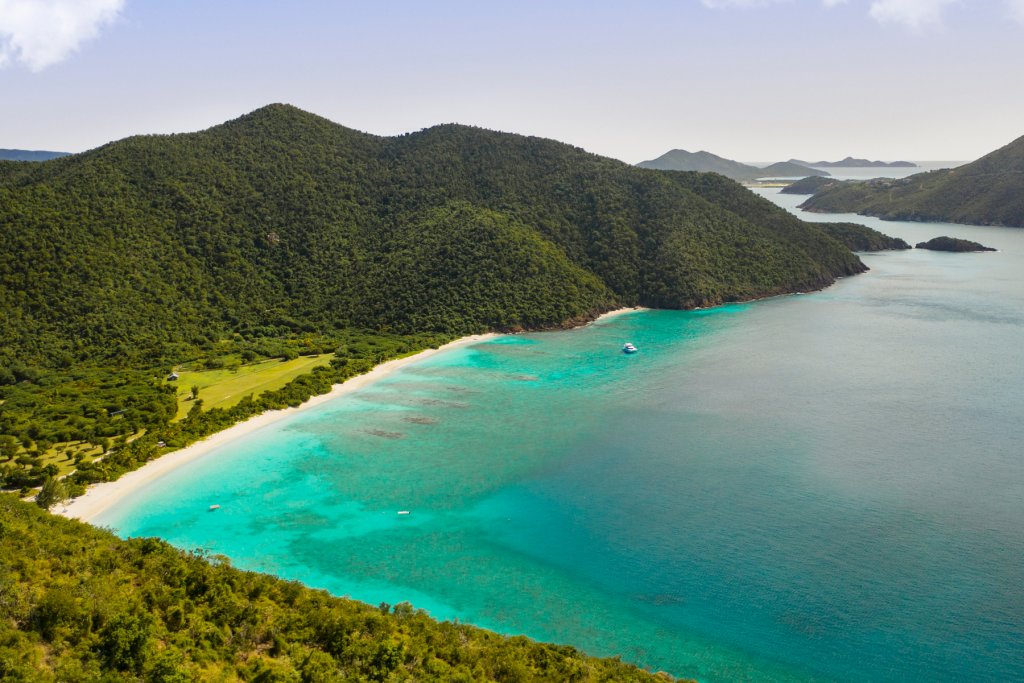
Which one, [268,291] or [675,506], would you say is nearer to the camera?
[675,506]

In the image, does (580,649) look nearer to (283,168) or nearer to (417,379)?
(417,379)

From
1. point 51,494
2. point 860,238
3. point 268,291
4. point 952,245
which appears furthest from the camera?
point 860,238

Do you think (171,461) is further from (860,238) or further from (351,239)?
(860,238)

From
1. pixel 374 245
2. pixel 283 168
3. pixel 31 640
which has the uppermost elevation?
pixel 283 168

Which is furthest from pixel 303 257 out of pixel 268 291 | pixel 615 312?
pixel 615 312

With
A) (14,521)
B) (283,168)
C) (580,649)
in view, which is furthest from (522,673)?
(283,168)

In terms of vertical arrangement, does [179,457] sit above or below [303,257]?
below

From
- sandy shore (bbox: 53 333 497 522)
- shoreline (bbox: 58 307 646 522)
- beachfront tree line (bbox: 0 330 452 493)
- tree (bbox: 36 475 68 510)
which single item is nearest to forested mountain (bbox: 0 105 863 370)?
beachfront tree line (bbox: 0 330 452 493)
